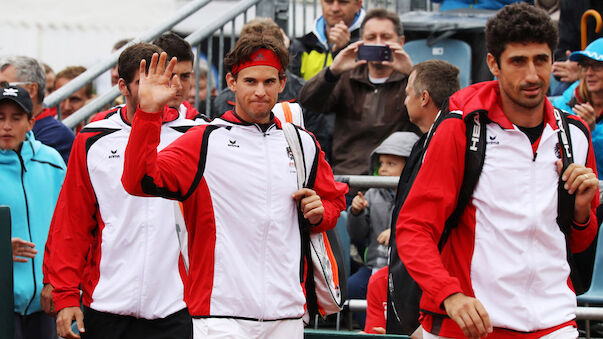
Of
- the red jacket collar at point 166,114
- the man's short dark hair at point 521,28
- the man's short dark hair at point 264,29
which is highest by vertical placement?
the man's short dark hair at point 521,28

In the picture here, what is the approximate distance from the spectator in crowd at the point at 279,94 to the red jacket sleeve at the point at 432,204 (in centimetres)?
363

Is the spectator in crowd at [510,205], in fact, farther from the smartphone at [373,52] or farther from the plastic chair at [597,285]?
the smartphone at [373,52]

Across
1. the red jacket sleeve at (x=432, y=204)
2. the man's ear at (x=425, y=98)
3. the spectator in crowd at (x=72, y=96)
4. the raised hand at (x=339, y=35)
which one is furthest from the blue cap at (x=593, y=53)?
the spectator in crowd at (x=72, y=96)

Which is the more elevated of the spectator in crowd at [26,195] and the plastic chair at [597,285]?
the spectator in crowd at [26,195]

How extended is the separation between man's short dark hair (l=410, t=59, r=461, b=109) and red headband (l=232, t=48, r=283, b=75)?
1040 mm

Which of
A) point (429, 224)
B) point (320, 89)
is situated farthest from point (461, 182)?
point (320, 89)

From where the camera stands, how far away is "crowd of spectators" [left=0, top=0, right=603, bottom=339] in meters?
4.08

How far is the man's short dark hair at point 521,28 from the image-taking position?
163 inches

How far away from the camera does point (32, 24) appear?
47.2 ft

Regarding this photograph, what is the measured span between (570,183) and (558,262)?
1.11 feet

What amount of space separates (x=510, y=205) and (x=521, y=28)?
0.75 metres

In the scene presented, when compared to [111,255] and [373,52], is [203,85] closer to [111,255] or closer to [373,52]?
[373,52]

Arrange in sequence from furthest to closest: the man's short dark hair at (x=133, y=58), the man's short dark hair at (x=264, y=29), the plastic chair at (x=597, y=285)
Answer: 1. the man's short dark hair at (x=264, y=29)
2. the plastic chair at (x=597, y=285)
3. the man's short dark hair at (x=133, y=58)

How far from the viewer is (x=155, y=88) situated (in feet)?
13.8
